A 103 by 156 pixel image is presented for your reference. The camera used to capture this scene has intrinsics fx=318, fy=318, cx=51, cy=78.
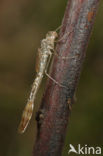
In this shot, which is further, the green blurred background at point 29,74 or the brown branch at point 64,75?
the green blurred background at point 29,74

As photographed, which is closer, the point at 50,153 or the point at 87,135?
the point at 50,153

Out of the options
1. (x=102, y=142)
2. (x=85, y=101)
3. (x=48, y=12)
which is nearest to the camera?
(x=102, y=142)

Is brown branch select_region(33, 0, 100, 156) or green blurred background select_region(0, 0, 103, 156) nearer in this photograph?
brown branch select_region(33, 0, 100, 156)

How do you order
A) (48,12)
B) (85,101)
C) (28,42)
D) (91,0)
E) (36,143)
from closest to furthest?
1. (91,0)
2. (36,143)
3. (85,101)
4. (48,12)
5. (28,42)

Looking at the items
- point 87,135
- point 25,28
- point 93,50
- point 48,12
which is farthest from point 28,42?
point 87,135

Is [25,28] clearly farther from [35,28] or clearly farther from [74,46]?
[74,46]
